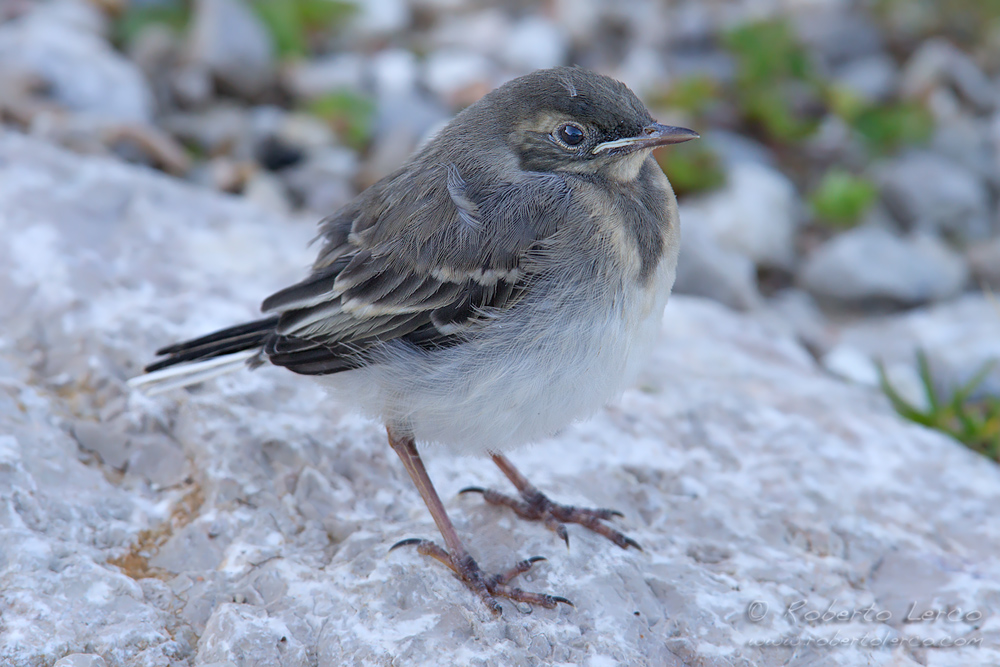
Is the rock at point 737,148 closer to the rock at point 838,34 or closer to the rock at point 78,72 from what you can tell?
the rock at point 838,34

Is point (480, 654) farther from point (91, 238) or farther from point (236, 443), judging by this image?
point (91, 238)

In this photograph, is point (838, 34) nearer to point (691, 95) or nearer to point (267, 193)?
point (691, 95)

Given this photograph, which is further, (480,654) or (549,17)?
(549,17)

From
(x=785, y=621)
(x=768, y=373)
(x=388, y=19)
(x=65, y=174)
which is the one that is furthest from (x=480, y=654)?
(x=388, y=19)

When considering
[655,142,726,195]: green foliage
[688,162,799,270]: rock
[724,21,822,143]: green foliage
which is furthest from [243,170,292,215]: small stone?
[724,21,822,143]: green foliage

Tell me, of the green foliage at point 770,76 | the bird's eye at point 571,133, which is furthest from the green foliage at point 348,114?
the bird's eye at point 571,133

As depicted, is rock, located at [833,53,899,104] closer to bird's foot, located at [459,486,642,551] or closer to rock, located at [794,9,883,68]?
rock, located at [794,9,883,68]
